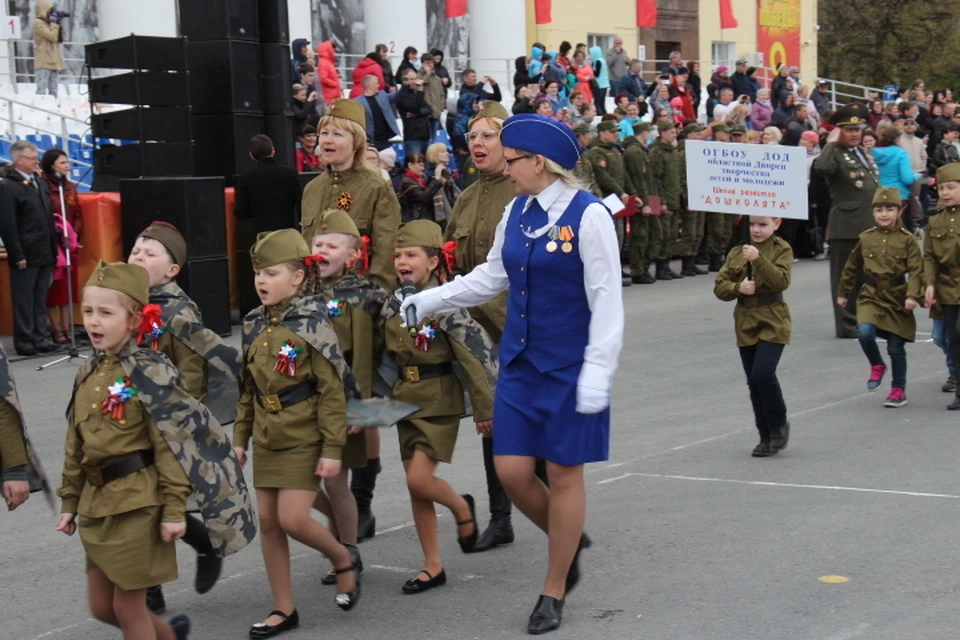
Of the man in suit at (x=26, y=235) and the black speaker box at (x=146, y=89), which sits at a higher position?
the black speaker box at (x=146, y=89)

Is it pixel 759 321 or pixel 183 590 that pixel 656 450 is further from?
pixel 183 590

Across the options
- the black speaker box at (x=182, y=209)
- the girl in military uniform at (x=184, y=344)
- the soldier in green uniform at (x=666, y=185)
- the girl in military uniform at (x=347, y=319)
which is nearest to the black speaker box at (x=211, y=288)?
the black speaker box at (x=182, y=209)

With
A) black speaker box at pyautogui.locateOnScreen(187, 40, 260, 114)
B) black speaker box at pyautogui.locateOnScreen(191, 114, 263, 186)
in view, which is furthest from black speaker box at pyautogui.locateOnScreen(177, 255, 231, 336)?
black speaker box at pyautogui.locateOnScreen(187, 40, 260, 114)

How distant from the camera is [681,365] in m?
12.4

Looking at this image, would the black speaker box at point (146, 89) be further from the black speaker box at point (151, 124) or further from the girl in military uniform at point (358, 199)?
the girl in military uniform at point (358, 199)

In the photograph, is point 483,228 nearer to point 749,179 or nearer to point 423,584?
point 423,584

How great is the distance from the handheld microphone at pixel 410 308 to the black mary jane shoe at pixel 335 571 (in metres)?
0.96

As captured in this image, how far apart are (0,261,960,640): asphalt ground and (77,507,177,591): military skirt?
89 cm

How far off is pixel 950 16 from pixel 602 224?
4834 cm

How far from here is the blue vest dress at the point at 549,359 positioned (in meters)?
5.42

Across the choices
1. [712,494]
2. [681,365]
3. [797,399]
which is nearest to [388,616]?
[712,494]

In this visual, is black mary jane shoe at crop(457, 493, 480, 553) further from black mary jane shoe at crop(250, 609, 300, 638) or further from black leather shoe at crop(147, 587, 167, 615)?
black leather shoe at crop(147, 587, 167, 615)

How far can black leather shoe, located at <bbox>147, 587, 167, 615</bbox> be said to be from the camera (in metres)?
5.93

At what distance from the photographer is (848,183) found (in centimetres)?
1334
